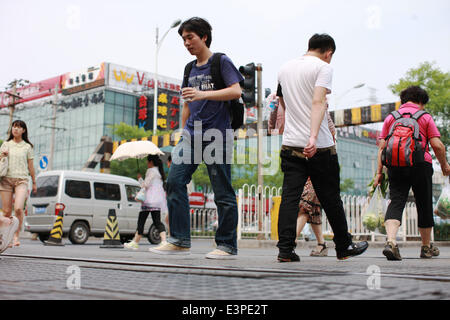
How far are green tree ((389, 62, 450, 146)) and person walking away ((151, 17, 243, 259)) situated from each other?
2174cm

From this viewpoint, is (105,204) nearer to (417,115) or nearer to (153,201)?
(153,201)

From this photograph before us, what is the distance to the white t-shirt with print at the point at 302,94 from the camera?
425cm

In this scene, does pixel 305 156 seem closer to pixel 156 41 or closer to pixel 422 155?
pixel 422 155

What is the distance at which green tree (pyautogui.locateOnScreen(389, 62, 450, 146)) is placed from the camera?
25.4 meters

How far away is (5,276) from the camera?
2.61 metres

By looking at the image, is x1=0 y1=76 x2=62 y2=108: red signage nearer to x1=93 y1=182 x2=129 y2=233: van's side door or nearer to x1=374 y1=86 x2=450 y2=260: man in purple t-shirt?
x1=93 y1=182 x2=129 y2=233: van's side door

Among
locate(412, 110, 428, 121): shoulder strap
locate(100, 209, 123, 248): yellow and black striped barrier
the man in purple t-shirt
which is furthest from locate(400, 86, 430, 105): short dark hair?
locate(100, 209, 123, 248): yellow and black striped barrier

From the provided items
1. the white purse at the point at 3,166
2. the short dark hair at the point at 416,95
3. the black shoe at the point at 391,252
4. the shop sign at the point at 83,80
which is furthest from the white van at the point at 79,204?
the shop sign at the point at 83,80

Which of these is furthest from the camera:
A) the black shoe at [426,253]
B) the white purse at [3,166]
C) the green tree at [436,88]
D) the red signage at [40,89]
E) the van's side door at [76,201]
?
the red signage at [40,89]

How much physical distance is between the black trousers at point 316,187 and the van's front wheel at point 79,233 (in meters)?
10.3

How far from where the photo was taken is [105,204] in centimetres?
1459

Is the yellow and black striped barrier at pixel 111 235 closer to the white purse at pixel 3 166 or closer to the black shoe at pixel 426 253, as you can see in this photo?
the white purse at pixel 3 166
